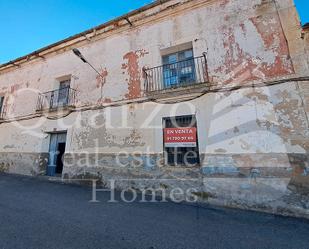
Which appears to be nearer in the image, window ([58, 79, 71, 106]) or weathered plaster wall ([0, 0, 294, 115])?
weathered plaster wall ([0, 0, 294, 115])

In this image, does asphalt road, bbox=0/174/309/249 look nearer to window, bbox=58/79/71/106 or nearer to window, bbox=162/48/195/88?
window, bbox=162/48/195/88

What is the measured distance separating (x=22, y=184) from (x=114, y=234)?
554cm

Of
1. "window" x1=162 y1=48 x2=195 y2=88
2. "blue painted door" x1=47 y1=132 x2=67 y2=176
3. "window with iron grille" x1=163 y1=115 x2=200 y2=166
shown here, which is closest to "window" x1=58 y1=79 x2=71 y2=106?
"blue painted door" x1=47 y1=132 x2=67 y2=176

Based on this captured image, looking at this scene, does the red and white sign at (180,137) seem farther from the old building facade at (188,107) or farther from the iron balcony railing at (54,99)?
the iron balcony railing at (54,99)

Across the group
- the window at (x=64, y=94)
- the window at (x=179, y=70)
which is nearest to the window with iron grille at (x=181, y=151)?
the window at (x=179, y=70)

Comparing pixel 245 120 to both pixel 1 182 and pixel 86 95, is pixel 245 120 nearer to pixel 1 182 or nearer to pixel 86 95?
pixel 86 95

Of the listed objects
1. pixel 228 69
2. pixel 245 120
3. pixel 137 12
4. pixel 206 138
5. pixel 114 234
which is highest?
pixel 137 12

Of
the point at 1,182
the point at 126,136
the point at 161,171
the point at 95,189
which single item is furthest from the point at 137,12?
the point at 1,182

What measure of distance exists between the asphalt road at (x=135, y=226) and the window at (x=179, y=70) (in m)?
4.04

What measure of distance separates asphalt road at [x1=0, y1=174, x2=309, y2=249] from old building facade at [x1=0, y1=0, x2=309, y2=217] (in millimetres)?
925

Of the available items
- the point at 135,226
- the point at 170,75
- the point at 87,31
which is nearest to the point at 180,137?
the point at 170,75

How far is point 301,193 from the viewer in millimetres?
4199

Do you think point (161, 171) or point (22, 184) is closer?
point (161, 171)

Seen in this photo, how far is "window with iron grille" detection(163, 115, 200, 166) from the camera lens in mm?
5535
